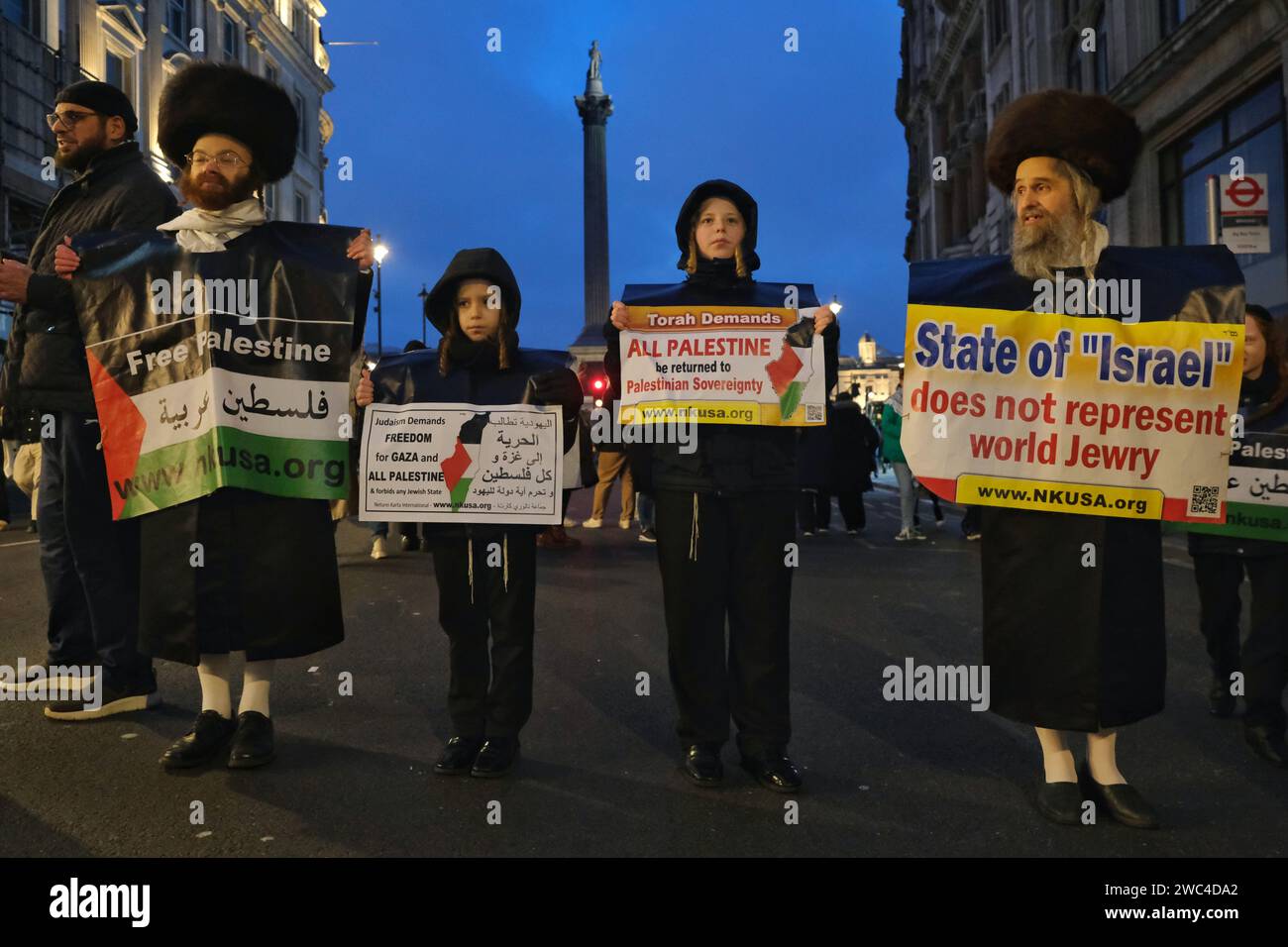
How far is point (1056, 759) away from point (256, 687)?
3008 millimetres

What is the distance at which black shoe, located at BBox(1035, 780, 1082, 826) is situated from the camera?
10.4 ft

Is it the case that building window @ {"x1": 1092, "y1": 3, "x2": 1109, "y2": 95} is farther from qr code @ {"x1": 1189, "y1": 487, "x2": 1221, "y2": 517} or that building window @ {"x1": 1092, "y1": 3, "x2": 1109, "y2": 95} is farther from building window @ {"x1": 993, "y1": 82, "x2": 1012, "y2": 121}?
qr code @ {"x1": 1189, "y1": 487, "x2": 1221, "y2": 517}

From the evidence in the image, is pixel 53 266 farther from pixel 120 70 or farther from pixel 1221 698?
pixel 120 70

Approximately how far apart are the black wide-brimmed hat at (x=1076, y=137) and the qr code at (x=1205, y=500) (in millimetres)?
1092

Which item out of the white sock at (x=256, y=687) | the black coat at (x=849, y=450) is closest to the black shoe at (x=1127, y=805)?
the white sock at (x=256, y=687)

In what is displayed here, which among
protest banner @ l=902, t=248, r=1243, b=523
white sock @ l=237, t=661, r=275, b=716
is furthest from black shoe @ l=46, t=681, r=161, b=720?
protest banner @ l=902, t=248, r=1243, b=523

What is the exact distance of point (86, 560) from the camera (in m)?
4.21

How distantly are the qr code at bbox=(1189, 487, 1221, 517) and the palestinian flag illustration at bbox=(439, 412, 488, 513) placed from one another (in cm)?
264

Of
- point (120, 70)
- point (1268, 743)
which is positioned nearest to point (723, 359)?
point (1268, 743)

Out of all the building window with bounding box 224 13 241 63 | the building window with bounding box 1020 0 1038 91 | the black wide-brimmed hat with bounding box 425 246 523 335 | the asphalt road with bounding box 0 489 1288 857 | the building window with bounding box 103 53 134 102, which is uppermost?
the building window with bounding box 224 13 241 63

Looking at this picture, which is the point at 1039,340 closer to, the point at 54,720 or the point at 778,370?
the point at 778,370

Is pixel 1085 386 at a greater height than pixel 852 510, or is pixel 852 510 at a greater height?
pixel 1085 386
